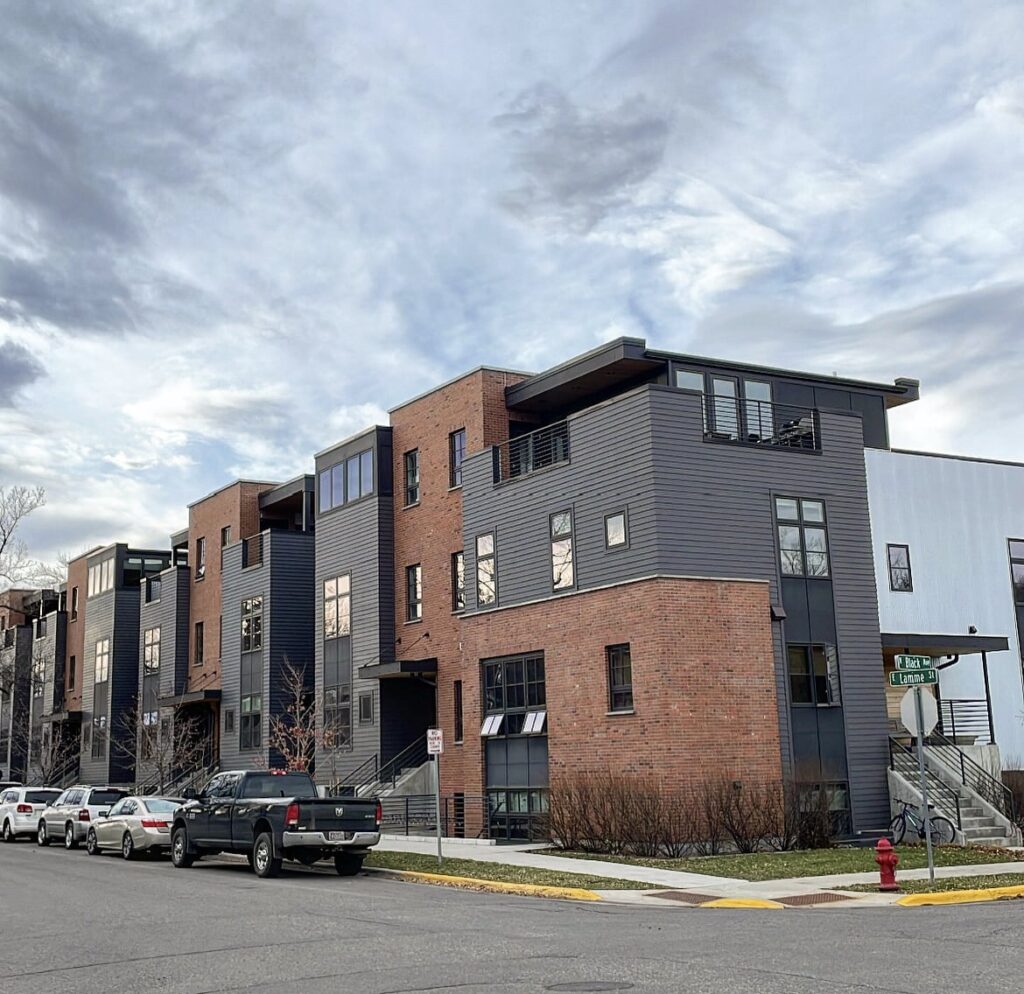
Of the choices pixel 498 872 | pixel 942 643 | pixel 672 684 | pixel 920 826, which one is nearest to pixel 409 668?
pixel 672 684

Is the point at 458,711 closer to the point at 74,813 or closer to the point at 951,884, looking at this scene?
the point at 74,813

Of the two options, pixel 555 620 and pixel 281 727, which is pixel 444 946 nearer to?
pixel 555 620

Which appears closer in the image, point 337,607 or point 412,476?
point 412,476

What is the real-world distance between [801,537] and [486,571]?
807 cm

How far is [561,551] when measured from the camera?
29.6 metres

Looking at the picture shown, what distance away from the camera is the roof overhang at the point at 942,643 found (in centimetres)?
2972

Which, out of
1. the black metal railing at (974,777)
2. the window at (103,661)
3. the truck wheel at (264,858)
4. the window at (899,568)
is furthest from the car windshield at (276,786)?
the window at (103,661)

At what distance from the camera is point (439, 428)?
36781mm

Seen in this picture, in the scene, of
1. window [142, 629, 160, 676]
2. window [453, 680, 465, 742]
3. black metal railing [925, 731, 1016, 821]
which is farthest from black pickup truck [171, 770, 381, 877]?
window [142, 629, 160, 676]

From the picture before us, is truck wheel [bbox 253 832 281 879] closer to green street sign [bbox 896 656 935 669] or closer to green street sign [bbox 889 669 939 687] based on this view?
green street sign [bbox 889 669 939 687]

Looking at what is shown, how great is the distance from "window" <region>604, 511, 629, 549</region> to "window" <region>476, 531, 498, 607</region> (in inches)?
177

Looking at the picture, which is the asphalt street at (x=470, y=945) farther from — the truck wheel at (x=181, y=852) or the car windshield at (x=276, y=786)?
the truck wheel at (x=181, y=852)

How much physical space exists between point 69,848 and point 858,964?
27510 millimetres

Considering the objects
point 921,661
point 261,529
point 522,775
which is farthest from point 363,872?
point 261,529
